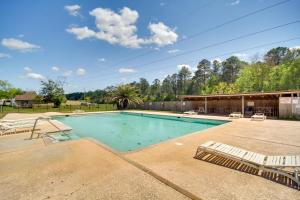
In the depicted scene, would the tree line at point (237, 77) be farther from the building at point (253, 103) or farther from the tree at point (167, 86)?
the building at point (253, 103)

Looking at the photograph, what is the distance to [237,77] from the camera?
38438 mm

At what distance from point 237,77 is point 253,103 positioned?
27.4m

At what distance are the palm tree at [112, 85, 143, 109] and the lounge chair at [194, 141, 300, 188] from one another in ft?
66.1

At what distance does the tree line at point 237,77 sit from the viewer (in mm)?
25763

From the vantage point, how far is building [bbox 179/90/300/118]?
1136 cm

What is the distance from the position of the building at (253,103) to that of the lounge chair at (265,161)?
993cm

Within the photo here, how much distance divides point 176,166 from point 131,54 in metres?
22.1

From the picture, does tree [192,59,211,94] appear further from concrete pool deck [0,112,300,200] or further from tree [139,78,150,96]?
concrete pool deck [0,112,300,200]

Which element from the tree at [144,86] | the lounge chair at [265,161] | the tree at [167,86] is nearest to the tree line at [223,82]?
the tree at [167,86]

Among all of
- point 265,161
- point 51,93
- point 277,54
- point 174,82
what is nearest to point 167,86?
point 174,82

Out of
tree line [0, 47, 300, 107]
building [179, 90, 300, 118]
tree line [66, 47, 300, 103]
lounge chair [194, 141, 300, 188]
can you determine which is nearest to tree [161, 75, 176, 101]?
tree line [66, 47, 300, 103]

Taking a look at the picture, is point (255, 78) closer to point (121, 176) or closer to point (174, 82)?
point (174, 82)

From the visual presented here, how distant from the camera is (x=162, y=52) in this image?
18.9 metres

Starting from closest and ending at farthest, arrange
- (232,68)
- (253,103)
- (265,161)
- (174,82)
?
1. (265,161)
2. (253,103)
3. (232,68)
4. (174,82)
